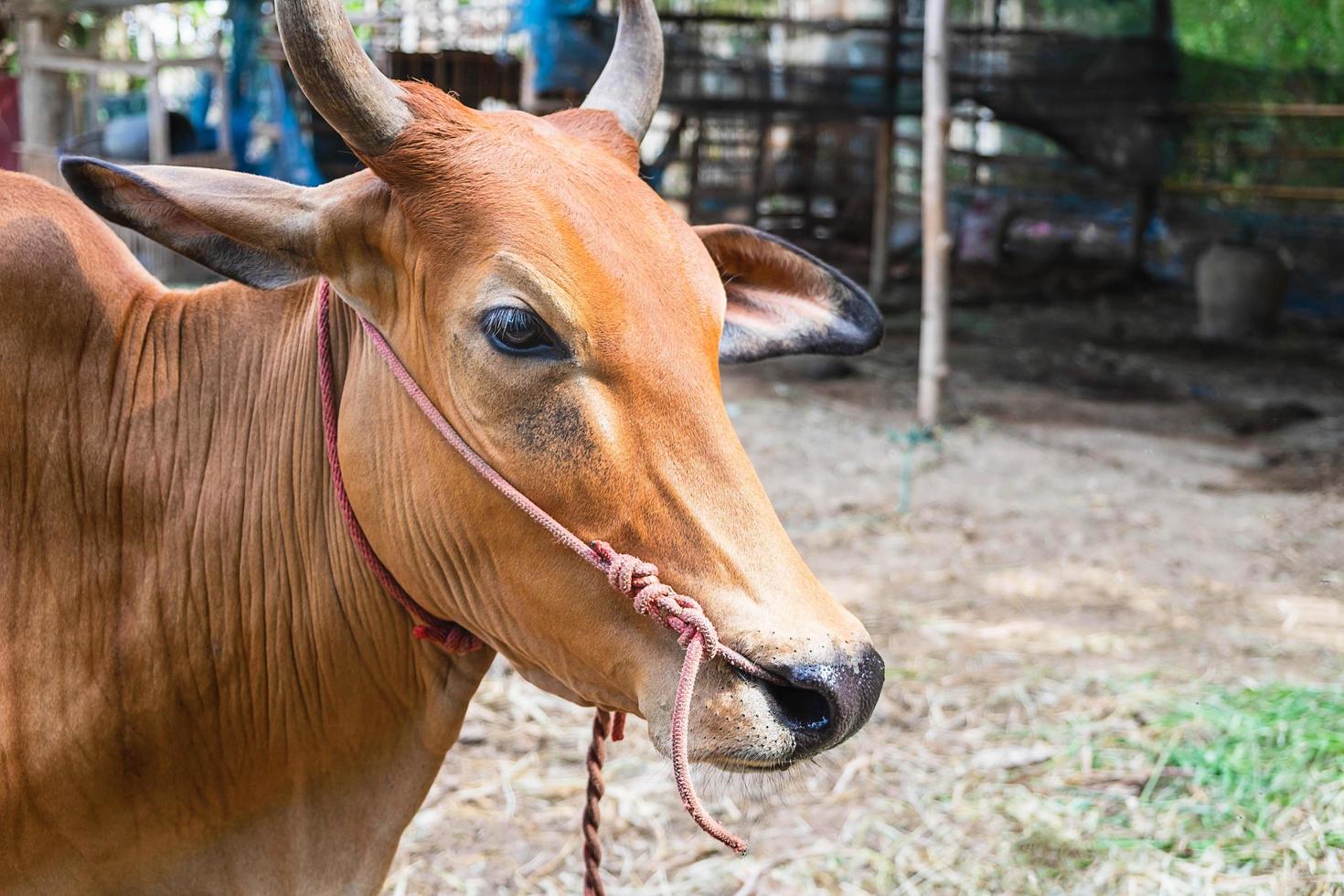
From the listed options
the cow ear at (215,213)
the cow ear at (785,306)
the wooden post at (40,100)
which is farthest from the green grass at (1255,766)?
the wooden post at (40,100)

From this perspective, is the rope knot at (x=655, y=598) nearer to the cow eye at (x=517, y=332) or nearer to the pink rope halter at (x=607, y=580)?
the pink rope halter at (x=607, y=580)

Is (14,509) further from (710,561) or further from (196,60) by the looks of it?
(196,60)

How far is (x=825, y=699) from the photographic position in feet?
5.36

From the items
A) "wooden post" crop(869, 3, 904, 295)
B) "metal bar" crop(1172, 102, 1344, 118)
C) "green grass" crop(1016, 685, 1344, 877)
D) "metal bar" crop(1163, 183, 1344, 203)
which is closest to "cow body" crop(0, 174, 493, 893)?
"green grass" crop(1016, 685, 1344, 877)

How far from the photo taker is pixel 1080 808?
3795mm

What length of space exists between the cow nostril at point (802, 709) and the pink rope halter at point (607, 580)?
0.03 m

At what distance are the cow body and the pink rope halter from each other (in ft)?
0.20

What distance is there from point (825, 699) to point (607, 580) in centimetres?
35

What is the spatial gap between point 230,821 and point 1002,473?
592cm

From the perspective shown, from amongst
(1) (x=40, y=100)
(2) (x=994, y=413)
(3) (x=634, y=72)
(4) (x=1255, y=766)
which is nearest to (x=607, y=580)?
(3) (x=634, y=72)

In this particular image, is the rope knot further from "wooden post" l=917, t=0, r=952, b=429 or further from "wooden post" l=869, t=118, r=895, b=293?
"wooden post" l=869, t=118, r=895, b=293

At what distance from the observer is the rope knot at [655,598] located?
165 cm

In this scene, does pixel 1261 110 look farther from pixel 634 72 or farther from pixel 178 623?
pixel 178 623

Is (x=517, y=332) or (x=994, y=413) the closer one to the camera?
(x=517, y=332)
